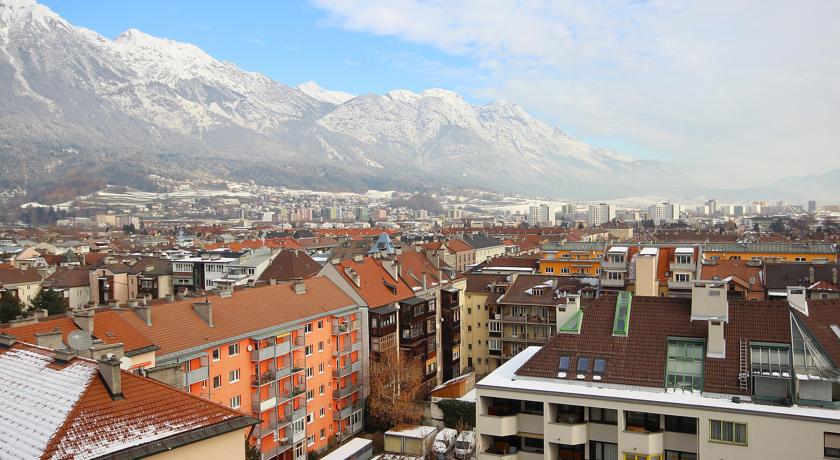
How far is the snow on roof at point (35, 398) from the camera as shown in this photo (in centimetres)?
1175

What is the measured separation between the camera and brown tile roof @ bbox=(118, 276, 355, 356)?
27203mm

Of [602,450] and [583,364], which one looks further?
[583,364]

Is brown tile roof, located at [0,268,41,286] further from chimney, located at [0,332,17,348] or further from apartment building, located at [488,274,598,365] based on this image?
chimney, located at [0,332,17,348]

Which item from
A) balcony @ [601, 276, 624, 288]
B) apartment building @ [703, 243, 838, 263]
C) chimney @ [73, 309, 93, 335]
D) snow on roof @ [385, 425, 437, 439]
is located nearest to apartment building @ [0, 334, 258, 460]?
chimney @ [73, 309, 93, 335]

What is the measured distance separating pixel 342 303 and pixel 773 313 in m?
23.7

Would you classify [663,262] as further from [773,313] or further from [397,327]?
[773,313]

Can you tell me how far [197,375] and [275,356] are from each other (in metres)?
4.85

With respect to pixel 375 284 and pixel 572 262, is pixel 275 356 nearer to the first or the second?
pixel 375 284

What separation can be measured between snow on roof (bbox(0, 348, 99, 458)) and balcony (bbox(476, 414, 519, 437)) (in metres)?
11.6

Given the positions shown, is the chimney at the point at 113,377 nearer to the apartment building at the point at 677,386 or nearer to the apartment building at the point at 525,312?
Answer: the apartment building at the point at 677,386

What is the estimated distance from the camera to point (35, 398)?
1308 centimetres

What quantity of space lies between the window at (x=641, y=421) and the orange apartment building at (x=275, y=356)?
48.3 feet

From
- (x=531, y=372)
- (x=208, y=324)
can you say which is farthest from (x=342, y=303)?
(x=531, y=372)

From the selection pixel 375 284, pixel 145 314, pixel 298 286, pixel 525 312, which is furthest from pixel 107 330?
pixel 525 312
